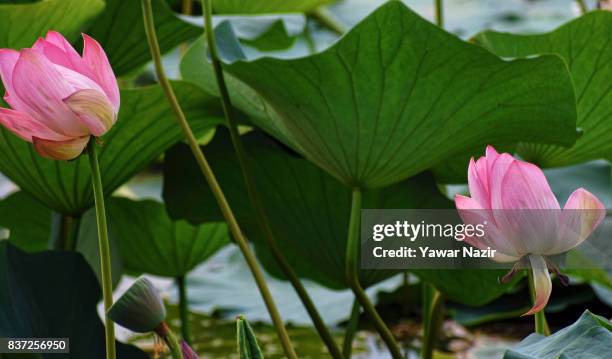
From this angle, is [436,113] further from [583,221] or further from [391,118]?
[583,221]

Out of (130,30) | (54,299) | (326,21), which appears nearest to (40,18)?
(130,30)

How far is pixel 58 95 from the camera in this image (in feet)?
1.12

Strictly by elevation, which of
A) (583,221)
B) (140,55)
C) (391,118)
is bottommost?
(583,221)

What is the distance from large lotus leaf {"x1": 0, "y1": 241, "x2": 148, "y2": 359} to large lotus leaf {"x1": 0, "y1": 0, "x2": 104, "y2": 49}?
163mm

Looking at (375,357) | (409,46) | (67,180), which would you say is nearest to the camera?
(409,46)

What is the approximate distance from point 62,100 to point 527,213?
19 cm

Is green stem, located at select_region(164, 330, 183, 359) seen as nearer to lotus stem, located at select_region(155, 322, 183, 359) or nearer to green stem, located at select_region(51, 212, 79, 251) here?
lotus stem, located at select_region(155, 322, 183, 359)

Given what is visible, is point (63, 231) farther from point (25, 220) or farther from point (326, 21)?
point (326, 21)

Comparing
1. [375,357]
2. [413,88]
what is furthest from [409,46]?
[375,357]

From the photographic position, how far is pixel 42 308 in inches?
19.9

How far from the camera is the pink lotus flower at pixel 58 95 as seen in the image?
34 cm

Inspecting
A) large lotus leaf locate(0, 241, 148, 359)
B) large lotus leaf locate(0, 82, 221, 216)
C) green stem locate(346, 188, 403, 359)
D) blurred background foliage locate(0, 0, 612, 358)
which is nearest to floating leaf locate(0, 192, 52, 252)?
blurred background foliage locate(0, 0, 612, 358)

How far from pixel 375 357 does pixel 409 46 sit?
1.52 ft

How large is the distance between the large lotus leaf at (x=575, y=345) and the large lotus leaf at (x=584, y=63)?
26cm
